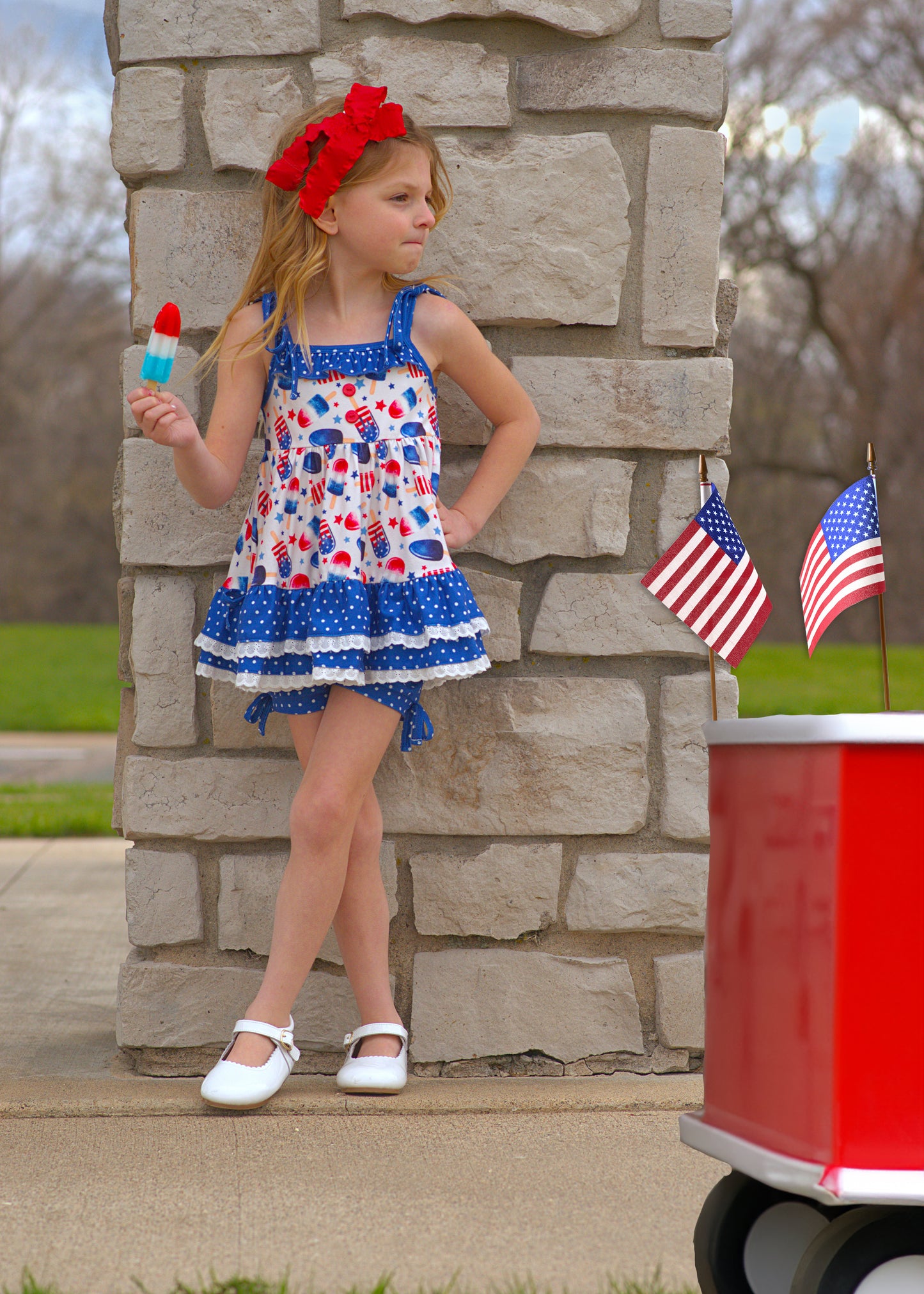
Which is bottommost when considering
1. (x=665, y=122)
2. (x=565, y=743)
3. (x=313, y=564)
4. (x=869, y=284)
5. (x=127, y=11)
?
(x=565, y=743)

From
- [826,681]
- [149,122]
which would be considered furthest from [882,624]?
[826,681]

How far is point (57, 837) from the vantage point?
5.61 metres

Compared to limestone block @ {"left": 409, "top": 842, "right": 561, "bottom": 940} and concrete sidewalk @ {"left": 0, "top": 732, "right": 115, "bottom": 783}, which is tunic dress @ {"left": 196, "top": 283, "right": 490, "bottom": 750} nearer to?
limestone block @ {"left": 409, "top": 842, "right": 561, "bottom": 940}

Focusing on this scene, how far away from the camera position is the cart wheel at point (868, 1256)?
1.43m

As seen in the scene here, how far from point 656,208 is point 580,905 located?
136cm

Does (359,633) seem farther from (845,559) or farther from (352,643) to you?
(845,559)

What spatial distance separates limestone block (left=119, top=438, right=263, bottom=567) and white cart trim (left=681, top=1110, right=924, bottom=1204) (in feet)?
5.02

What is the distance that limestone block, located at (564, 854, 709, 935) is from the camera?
8.46ft

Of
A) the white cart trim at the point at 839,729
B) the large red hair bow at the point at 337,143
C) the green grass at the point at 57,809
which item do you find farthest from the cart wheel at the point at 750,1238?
the green grass at the point at 57,809

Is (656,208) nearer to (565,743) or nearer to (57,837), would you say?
(565,743)

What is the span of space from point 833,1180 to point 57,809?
5382 millimetres

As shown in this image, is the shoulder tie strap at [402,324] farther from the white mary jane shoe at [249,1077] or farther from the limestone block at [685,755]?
the white mary jane shoe at [249,1077]

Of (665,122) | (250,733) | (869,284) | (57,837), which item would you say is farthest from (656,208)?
(869,284)

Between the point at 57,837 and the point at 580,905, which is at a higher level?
the point at 580,905
